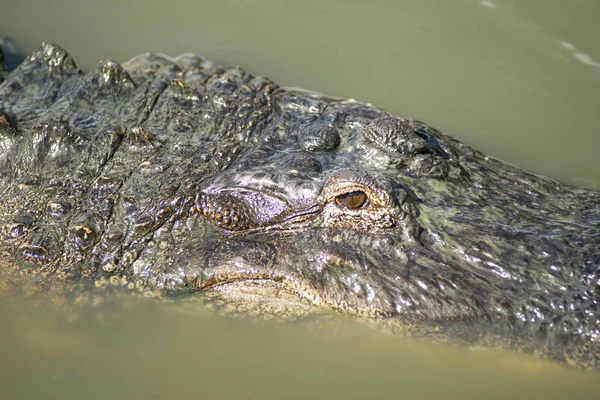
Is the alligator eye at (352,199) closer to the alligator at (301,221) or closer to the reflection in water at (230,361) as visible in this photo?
the alligator at (301,221)

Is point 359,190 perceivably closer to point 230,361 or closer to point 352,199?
point 352,199

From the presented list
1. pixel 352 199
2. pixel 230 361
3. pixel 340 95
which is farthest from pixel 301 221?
pixel 340 95

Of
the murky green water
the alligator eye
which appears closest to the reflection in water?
the murky green water

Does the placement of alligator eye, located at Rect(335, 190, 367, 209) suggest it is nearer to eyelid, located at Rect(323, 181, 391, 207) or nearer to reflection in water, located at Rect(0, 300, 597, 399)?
eyelid, located at Rect(323, 181, 391, 207)

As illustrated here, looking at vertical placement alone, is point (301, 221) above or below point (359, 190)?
below

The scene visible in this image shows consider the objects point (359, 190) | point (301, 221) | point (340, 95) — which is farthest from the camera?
point (340, 95)

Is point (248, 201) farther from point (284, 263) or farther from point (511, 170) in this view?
point (511, 170)

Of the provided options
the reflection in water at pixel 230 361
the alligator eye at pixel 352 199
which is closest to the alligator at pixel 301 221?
the alligator eye at pixel 352 199
